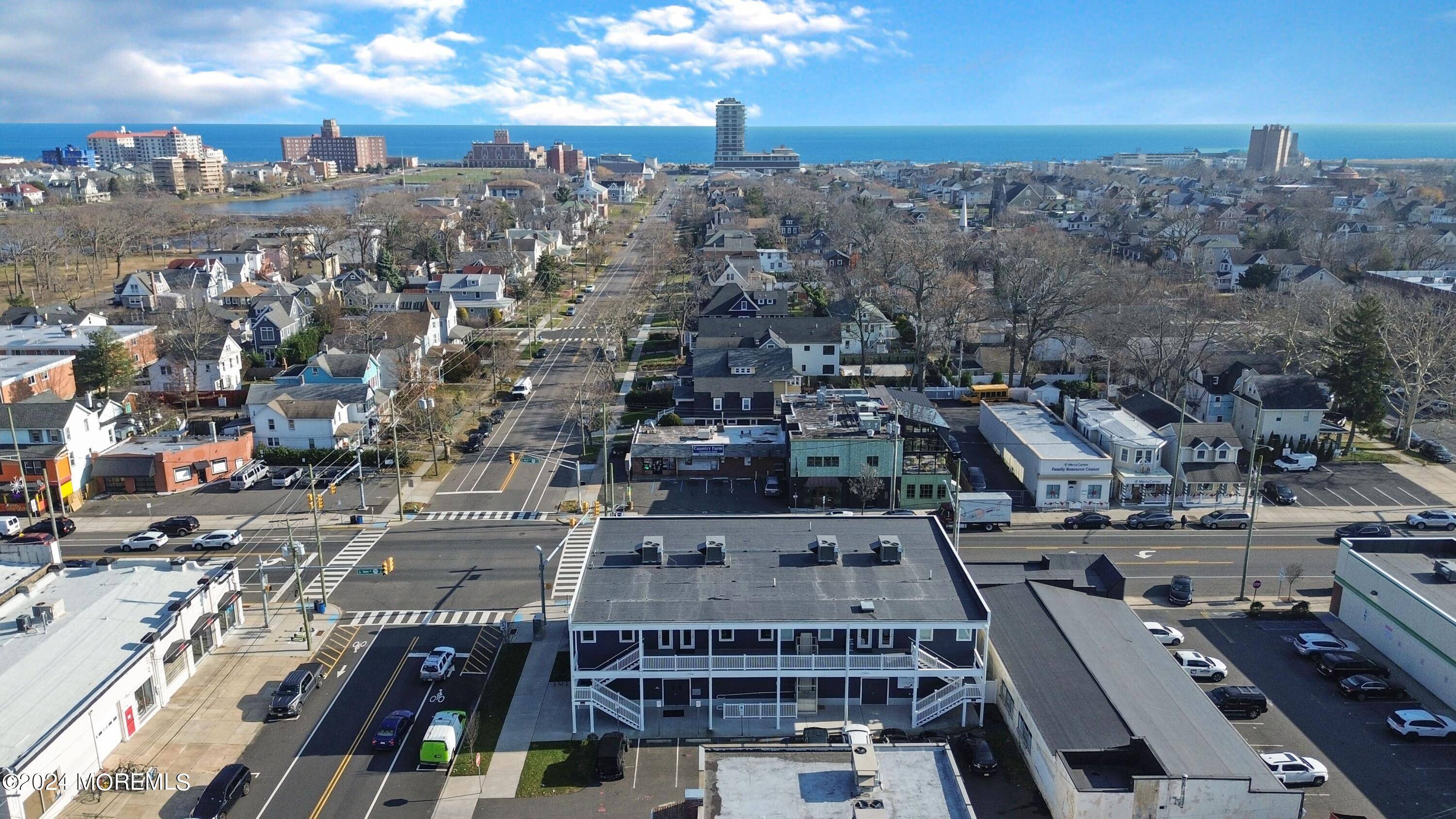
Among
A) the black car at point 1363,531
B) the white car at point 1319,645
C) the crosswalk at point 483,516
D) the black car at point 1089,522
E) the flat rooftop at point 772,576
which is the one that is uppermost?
the flat rooftop at point 772,576

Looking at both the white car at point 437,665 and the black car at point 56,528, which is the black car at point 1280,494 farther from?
the black car at point 56,528

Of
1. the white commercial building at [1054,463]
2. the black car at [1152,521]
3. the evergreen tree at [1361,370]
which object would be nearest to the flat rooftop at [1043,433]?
the white commercial building at [1054,463]

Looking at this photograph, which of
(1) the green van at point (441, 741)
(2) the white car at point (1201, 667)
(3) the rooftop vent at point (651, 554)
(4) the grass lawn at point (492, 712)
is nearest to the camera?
(1) the green van at point (441, 741)

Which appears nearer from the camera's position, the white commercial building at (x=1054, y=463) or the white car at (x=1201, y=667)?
the white car at (x=1201, y=667)

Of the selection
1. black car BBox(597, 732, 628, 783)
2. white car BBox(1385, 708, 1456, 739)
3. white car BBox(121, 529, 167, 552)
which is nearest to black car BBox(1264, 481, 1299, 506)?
white car BBox(1385, 708, 1456, 739)

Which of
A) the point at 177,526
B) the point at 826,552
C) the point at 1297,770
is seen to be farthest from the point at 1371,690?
the point at 177,526

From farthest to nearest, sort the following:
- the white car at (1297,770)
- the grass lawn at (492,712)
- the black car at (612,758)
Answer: the grass lawn at (492,712) < the black car at (612,758) < the white car at (1297,770)

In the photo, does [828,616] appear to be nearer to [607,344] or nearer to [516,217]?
[607,344]

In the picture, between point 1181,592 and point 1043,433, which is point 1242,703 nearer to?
point 1181,592
